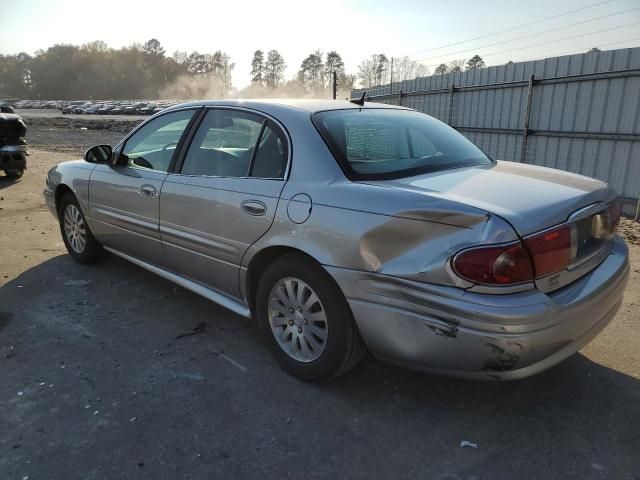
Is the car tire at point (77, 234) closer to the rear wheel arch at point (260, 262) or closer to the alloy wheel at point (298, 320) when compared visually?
the rear wheel arch at point (260, 262)

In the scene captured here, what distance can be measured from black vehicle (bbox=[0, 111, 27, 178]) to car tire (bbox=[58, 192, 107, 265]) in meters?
5.87

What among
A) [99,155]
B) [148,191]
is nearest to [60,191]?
[99,155]

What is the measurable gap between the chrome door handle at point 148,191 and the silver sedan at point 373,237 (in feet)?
0.05

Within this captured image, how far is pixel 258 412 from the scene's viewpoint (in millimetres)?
2727

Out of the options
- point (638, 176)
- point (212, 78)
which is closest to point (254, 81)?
point (212, 78)

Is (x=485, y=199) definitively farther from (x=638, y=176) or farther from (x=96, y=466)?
(x=638, y=176)

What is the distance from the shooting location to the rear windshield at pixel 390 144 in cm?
291

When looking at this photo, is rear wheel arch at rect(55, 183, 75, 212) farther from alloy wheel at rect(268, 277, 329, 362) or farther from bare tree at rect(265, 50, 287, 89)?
bare tree at rect(265, 50, 287, 89)

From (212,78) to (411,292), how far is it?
6026 inches

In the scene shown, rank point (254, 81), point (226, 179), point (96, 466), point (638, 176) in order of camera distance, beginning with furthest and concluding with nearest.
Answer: point (254, 81) < point (638, 176) < point (226, 179) < point (96, 466)

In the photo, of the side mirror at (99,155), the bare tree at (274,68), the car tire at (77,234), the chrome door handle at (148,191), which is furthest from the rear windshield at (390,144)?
the bare tree at (274,68)

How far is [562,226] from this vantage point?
2396 mm

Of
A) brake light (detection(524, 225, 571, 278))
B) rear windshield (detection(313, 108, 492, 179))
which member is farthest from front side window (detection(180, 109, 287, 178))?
brake light (detection(524, 225, 571, 278))

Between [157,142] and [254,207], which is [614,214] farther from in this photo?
[157,142]
